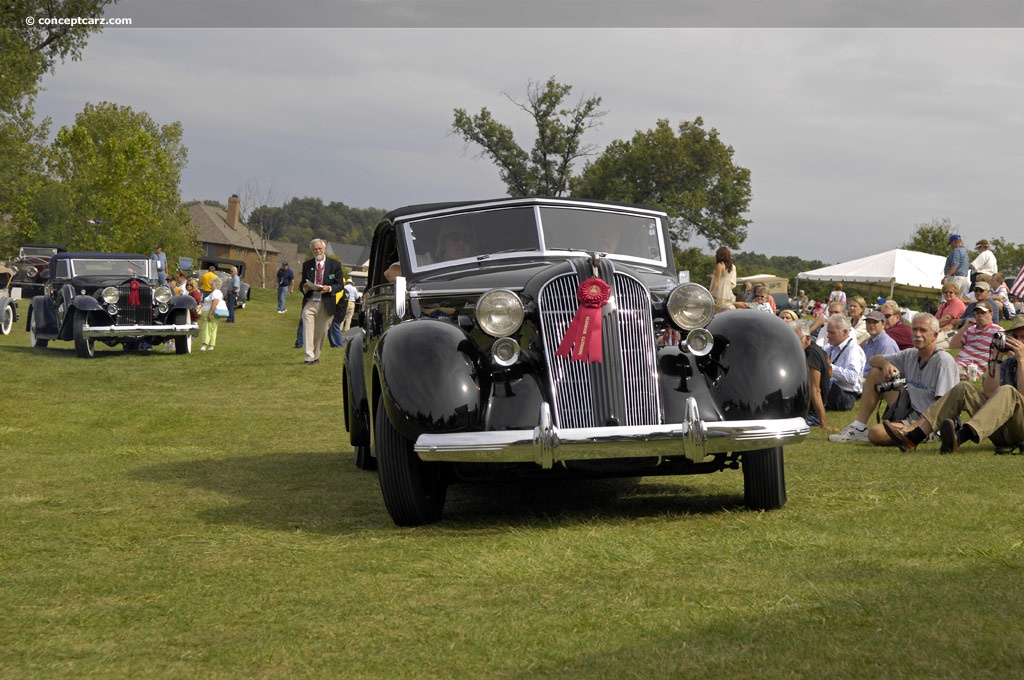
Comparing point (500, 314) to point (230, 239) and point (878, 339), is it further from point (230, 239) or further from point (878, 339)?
point (230, 239)

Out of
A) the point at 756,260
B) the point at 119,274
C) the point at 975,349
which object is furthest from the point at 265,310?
the point at 756,260

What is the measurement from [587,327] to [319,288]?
10538 millimetres

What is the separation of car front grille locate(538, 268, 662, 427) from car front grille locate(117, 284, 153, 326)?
15.6 meters

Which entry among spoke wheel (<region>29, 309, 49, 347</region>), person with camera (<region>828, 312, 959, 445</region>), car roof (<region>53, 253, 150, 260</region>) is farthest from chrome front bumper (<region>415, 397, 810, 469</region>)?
spoke wheel (<region>29, 309, 49, 347</region>)

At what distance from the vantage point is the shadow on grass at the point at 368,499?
6309 millimetres

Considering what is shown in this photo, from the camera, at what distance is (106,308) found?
786 inches

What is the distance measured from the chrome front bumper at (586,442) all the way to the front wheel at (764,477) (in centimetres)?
52

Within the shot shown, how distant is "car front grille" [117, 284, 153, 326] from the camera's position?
20.1 m

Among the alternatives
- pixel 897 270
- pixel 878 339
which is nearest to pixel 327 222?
pixel 897 270

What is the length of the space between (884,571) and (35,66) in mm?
24940

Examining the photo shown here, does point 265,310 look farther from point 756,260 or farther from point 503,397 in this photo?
point 756,260

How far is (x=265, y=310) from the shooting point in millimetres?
38156

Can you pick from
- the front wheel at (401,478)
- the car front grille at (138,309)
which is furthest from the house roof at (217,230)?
the front wheel at (401,478)

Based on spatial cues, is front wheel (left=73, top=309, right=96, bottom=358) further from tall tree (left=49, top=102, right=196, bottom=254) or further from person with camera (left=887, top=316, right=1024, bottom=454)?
tall tree (left=49, top=102, right=196, bottom=254)
